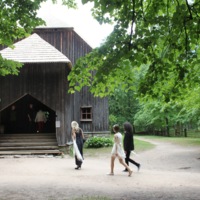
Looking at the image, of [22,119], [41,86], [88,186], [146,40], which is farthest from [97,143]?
[146,40]

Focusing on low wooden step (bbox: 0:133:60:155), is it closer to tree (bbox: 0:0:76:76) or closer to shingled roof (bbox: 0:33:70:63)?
shingled roof (bbox: 0:33:70:63)

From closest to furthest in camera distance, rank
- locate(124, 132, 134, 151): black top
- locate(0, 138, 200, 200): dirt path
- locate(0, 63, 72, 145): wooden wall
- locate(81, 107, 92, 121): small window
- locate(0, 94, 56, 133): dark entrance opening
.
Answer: locate(0, 138, 200, 200): dirt path
locate(124, 132, 134, 151): black top
locate(0, 63, 72, 145): wooden wall
locate(0, 94, 56, 133): dark entrance opening
locate(81, 107, 92, 121): small window

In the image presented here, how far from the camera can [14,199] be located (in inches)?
294

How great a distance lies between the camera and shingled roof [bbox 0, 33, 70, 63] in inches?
737

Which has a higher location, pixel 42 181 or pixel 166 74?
pixel 166 74

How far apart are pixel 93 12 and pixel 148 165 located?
10899mm

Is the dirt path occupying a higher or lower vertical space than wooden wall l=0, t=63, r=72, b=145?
lower

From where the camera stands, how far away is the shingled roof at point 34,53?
61.4 ft

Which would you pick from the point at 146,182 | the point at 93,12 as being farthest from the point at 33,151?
the point at 93,12

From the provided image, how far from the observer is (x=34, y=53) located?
766 inches

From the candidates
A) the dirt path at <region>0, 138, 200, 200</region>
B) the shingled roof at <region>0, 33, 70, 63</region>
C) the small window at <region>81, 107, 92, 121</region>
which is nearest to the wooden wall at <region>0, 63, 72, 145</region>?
the shingled roof at <region>0, 33, 70, 63</region>

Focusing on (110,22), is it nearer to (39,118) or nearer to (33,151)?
(33,151)

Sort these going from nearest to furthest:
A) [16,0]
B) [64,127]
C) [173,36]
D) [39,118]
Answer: [173,36]
[16,0]
[64,127]
[39,118]

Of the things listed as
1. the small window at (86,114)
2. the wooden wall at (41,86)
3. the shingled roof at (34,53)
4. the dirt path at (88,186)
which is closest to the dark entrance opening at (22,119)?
the small window at (86,114)
